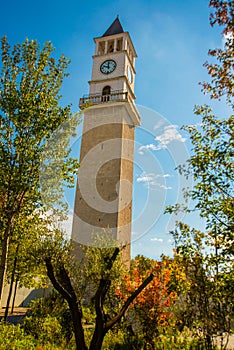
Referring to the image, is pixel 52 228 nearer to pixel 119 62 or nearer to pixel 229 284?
pixel 229 284

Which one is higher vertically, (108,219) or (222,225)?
(108,219)

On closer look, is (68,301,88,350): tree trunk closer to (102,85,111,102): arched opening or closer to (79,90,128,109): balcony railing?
(79,90,128,109): balcony railing

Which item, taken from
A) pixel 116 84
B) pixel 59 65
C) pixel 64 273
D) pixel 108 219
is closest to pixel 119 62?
pixel 116 84

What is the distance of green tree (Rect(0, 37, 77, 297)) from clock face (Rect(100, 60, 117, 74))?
23937mm

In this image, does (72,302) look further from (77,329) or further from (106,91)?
(106,91)

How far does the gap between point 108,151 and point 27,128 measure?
2032 centimetres

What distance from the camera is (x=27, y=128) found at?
9398 millimetres

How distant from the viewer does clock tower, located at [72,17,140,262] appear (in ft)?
90.1

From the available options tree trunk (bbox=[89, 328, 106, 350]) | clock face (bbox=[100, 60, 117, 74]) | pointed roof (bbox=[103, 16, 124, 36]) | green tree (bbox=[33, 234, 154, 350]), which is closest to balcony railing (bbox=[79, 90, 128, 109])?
clock face (bbox=[100, 60, 117, 74])

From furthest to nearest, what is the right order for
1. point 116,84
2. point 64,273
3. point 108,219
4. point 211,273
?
point 116,84 → point 108,219 → point 64,273 → point 211,273

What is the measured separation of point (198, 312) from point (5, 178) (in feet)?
22.7

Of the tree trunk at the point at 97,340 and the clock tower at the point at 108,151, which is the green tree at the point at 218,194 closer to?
the tree trunk at the point at 97,340

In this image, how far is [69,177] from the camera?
10000 millimetres

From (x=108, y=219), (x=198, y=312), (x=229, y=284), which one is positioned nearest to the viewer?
(x=229, y=284)
